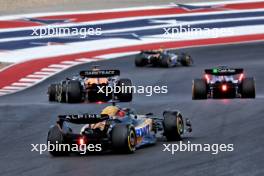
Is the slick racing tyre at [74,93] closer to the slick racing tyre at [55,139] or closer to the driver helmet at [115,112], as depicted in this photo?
the driver helmet at [115,112]

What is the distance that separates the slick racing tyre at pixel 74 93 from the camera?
28508mm

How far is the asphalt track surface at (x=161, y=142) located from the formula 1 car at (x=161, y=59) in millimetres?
435

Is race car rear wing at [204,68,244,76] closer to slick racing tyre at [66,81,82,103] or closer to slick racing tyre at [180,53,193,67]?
slick racing tyre at [66,81,82,103]

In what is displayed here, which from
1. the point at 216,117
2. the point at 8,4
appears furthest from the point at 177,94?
the point at 8,4

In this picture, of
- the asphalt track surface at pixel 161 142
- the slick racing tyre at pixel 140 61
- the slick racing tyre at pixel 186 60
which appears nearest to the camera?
the asphalt track surface at pixel 161 142

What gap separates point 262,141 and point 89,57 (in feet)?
80.6

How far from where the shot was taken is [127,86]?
28.5 m

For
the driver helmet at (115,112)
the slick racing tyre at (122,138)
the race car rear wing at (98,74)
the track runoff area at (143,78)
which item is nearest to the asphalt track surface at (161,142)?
the track runoff area at (143,78)

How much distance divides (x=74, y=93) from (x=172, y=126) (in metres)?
9.68

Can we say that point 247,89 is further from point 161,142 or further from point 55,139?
point 55,139

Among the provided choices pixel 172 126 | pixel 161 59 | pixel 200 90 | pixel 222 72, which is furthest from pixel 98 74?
pixel 161 59

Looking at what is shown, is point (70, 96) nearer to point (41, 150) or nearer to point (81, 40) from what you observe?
point (41, 150)

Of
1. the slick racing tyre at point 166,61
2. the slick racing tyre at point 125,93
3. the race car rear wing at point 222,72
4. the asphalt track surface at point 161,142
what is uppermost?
the slick racing tyre at point 166,61

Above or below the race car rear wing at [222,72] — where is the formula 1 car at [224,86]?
below
